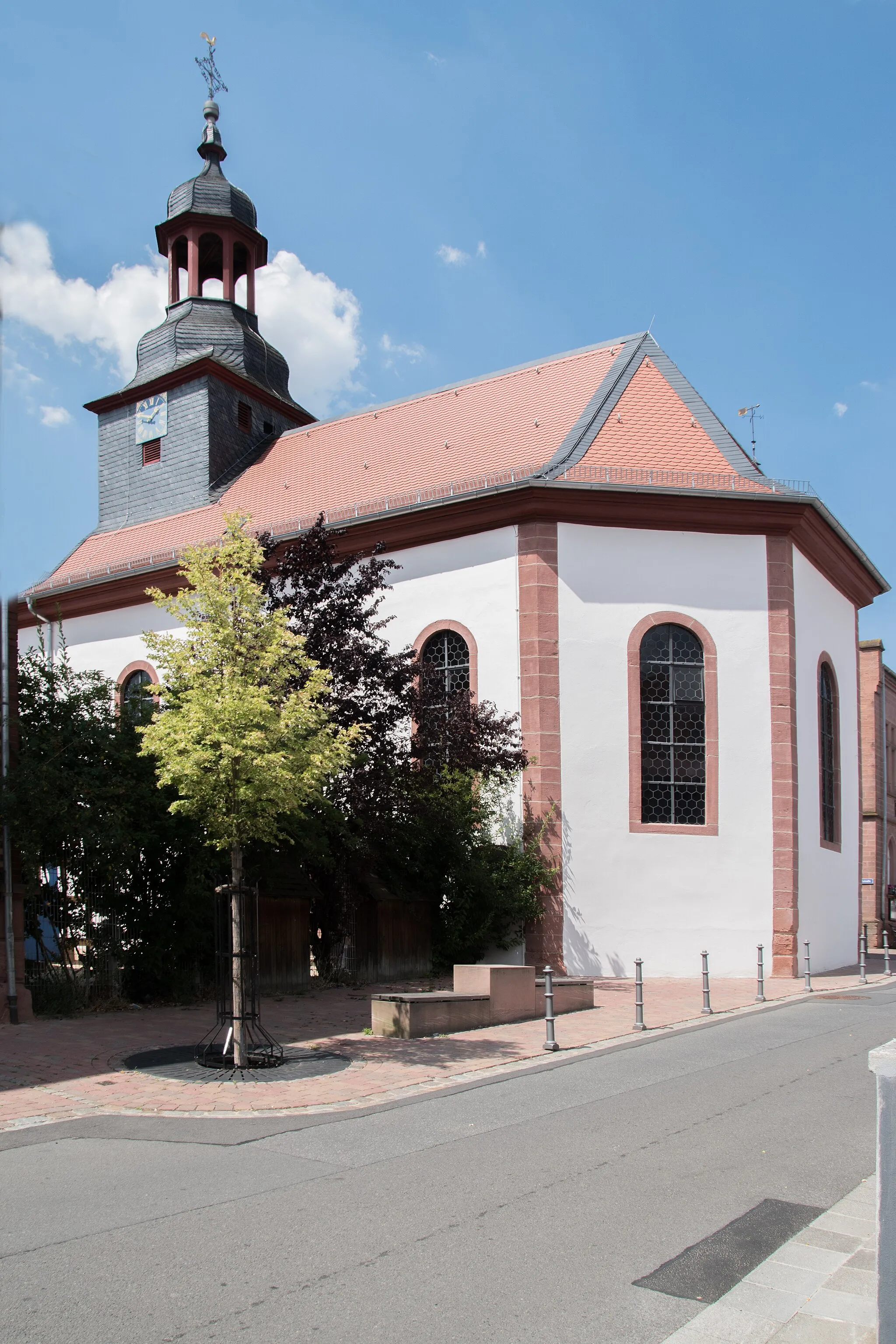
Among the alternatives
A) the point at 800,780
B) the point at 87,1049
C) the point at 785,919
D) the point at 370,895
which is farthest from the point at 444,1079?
the point at 800,780

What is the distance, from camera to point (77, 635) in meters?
26.0

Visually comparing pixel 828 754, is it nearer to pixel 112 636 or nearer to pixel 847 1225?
pixel 112 636

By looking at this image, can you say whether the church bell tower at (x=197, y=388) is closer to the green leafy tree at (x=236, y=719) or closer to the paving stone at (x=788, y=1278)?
the green leafy tree at (x=236, y=719)

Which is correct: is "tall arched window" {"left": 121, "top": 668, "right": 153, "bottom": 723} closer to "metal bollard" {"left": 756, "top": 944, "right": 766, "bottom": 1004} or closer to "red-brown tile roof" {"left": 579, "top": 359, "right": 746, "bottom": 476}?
"metal bollard" {"left": 756, "top": 944, "right": 766, "bottom": 1004}

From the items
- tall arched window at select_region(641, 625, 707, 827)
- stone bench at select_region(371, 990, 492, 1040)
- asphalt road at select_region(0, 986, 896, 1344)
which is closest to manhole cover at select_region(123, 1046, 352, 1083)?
stone bench at select_region(371, 990, 492, 1040)

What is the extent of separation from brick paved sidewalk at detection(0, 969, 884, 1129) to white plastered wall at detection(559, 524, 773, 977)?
2.37m

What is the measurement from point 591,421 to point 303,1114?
14.9 m

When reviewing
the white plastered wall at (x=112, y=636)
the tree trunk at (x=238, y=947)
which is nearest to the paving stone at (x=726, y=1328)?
the tree trunk at (x=238, y=947)

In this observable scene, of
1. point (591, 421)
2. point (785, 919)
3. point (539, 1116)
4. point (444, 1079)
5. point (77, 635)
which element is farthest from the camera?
point (77, 635)

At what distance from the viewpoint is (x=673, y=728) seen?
61.8 ft

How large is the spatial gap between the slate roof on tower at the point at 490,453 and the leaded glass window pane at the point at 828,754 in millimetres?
2700

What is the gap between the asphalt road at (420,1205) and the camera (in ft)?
14.1

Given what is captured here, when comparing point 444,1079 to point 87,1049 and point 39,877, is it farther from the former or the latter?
point 39,877

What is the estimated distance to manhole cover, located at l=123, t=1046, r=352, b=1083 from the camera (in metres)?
9.33
